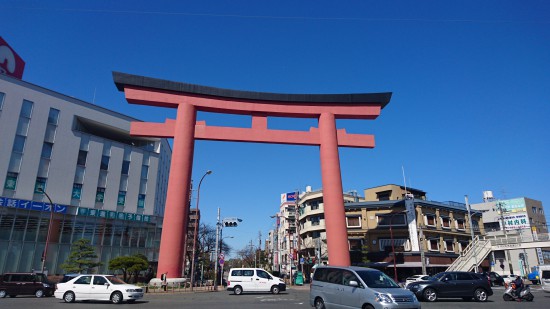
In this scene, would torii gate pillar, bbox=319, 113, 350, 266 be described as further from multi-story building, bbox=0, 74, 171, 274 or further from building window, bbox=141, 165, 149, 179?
building window, bbox=141, 165, 149, 179

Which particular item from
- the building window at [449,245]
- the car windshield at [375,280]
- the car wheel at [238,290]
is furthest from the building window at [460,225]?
the car windshield at [375,280]

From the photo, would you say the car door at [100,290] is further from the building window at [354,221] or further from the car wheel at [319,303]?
the building window at [354,221]

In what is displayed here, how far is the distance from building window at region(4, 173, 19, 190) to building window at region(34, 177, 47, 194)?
166cm

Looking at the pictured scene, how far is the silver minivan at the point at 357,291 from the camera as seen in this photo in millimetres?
9305

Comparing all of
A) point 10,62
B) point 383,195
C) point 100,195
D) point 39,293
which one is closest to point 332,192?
point 39,293

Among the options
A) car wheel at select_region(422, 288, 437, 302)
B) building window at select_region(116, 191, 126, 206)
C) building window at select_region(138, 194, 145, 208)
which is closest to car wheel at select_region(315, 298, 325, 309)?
car wheel at select_region(422, 288, 437, 302)

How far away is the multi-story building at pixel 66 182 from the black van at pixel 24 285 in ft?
39.5

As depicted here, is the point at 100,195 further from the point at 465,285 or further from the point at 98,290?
the point at 465,285

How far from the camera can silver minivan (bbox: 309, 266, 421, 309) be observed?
366 inches

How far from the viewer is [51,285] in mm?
20906

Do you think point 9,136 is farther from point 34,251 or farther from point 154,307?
point 154,307

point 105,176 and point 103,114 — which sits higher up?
point 103,114

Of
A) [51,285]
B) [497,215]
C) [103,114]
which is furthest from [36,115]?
[497,215]

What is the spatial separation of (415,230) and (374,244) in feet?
16.9
